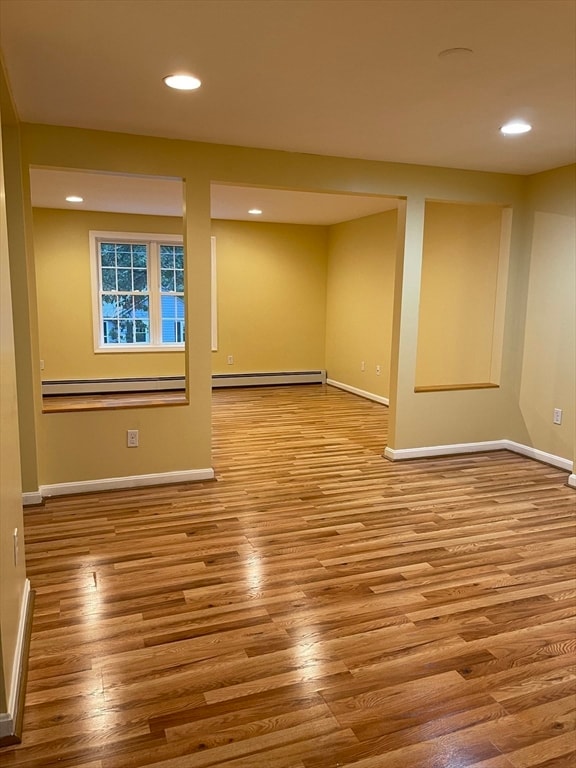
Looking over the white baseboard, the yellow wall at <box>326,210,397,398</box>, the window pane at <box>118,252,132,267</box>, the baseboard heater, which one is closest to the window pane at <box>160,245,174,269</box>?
the window pane at <box>118,252,132,267</box>

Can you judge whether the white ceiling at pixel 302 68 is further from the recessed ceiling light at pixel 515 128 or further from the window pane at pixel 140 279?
the window pane at pixel 140 279

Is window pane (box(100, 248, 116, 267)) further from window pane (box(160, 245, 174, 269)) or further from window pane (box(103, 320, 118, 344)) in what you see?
window pane (box(103, 320, 118, 344))

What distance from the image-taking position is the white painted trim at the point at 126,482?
3.75 m

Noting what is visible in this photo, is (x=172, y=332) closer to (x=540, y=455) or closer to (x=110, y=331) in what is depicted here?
(x=110, y=331)

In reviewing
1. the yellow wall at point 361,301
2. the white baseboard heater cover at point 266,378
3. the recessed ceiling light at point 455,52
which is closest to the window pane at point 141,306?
the white baseboard heater cover at point 266,378

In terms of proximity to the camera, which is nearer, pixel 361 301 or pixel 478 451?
pixel 478 451

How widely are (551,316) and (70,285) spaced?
5.83 metres

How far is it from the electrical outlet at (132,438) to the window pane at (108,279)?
14.0 ft

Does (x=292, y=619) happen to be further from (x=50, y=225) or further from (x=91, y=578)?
(x=50, y=225)

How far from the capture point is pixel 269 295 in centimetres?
806

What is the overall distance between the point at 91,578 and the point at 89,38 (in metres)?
2.42

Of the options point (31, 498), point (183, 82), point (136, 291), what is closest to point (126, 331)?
point (136, 291)

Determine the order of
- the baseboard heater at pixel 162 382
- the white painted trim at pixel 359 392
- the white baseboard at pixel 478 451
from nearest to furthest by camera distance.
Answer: the white baseboard at pixel 478 451, the white painted trim at pixel 359 392, the baseboard heater at pixel 162 382

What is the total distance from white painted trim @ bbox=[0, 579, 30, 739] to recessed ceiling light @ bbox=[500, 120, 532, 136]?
355 cm
